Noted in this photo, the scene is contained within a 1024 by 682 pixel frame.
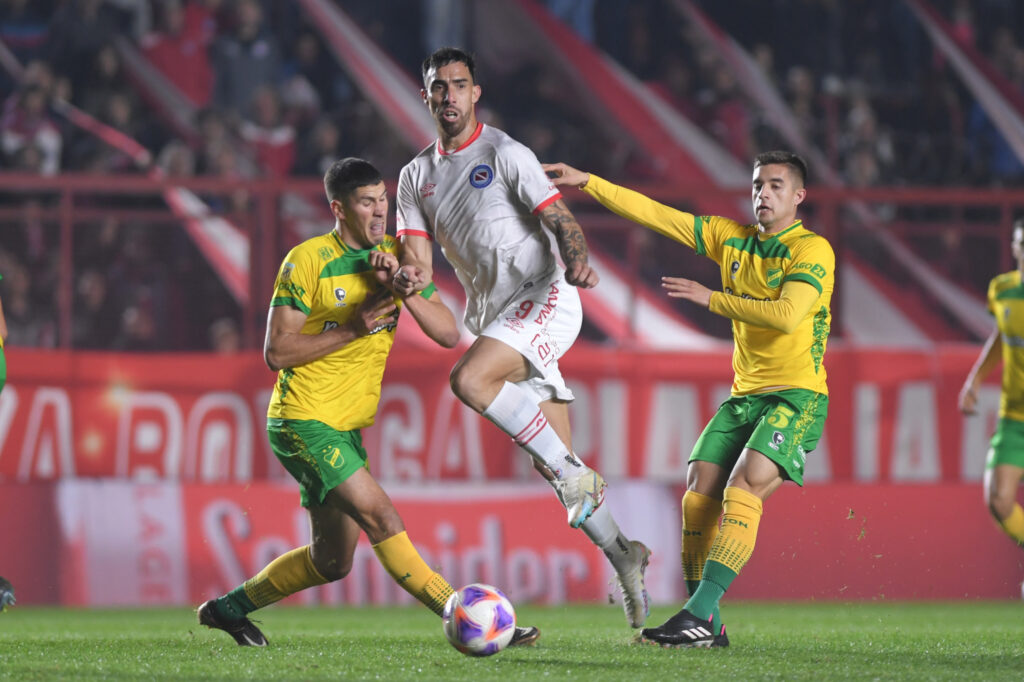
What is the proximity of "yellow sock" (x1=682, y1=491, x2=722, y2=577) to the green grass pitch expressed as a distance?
0.37 m

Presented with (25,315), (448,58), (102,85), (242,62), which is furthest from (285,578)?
(242,62)

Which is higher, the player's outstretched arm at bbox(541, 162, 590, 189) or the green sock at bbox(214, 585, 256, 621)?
the player's outstretched arm at bbox(541, 162, 590, 189)

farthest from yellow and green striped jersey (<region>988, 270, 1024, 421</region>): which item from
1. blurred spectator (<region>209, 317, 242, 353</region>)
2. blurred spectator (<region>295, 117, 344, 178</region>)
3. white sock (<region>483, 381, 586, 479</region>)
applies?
blurred spectator (<region>295, 117, 344, 178</region>)

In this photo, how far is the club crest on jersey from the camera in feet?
17.8

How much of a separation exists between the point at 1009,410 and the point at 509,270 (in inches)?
122

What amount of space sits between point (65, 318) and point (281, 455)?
4.99 m

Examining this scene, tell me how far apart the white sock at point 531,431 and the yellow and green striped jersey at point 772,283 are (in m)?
0.78

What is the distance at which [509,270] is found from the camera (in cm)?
548

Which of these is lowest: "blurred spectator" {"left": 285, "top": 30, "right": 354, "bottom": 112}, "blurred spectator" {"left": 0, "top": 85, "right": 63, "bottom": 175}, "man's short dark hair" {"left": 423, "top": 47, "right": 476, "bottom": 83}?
"man's short dark hair" {"left": 423, "top": 47, "right": 476, "bottom": 83}

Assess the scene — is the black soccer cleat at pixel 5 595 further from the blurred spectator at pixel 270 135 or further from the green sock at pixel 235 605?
the blurred spectator at pixel 270 135

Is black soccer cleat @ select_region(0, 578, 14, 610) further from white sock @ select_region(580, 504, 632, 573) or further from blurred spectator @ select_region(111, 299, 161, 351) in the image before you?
blurred spectator @ select_region(111, 299, 161, 351)

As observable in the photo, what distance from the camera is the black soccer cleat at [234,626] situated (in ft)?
17.7

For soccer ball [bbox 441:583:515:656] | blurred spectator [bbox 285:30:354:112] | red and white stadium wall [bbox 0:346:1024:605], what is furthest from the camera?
blurred spectator [bbox 285:30:354:112]

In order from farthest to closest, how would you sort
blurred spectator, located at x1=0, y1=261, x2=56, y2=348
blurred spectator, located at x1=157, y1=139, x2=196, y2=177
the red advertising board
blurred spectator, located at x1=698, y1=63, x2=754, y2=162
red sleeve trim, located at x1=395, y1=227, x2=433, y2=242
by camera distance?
blurred spectator, located at x1=698, y1=63, x2=754, y2=162
blurred spectator, located at x1=157, y1=139, x2=196, y2=177
blurred spectator, located at x1=0, y1=261, x2=56, y2=348
the red advertising board
red sleeve trim, located at x1=395, y1=227, x2=433, y2=242
